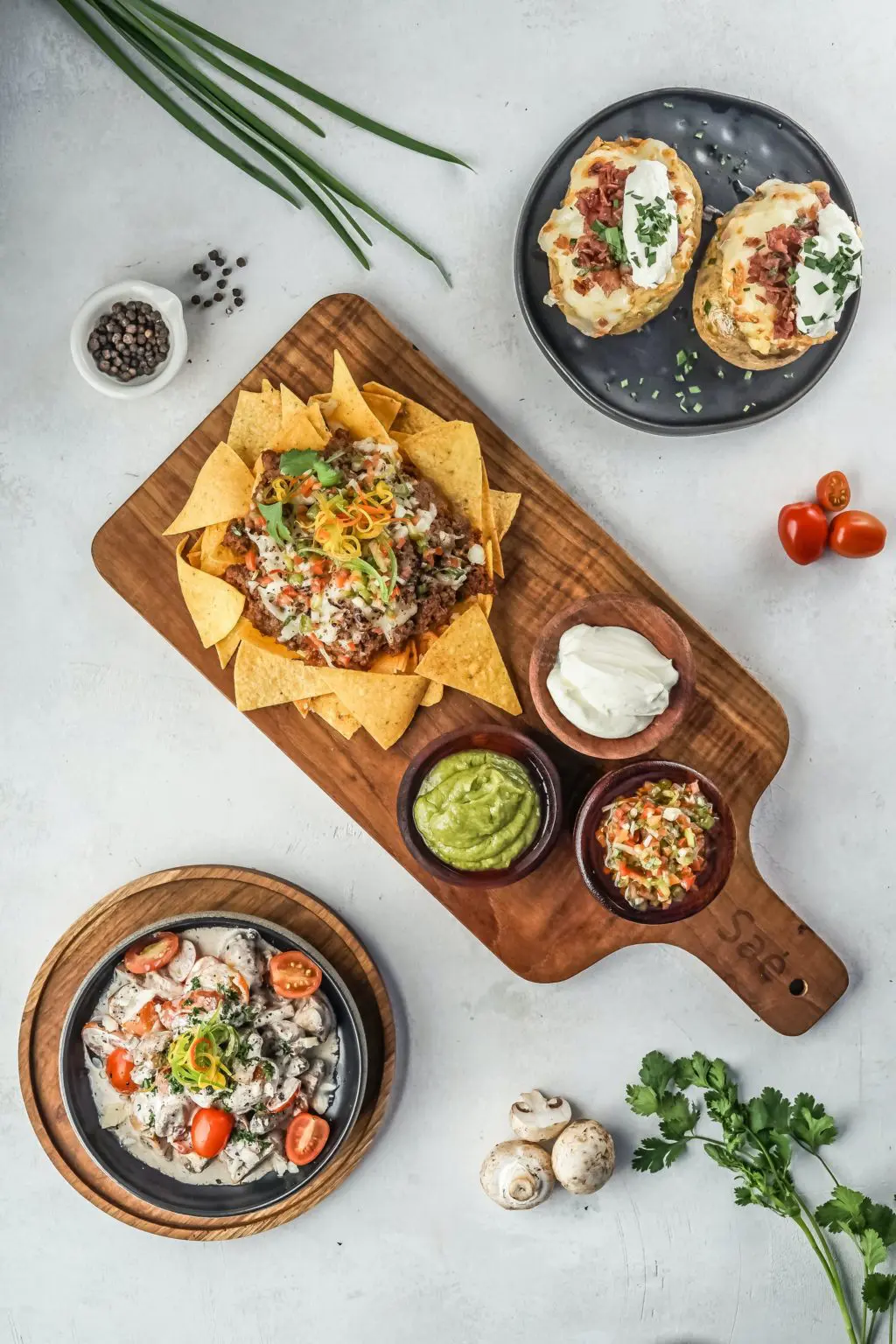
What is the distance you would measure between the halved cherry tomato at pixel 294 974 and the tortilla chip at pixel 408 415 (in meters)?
1.77

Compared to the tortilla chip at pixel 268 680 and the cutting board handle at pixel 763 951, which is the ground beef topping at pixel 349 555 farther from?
the cutting board handle at pixel 763 951

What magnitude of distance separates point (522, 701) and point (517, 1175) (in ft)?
5.39

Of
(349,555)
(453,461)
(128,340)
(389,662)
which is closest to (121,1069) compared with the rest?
(389,662)

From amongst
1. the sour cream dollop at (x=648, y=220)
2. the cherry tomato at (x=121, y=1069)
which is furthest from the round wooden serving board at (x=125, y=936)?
the sour cream dollop at (x=648, y=220)

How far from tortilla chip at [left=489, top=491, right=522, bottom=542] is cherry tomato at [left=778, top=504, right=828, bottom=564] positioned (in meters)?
0.92

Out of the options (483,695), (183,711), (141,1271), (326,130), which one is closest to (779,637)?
(483,695)

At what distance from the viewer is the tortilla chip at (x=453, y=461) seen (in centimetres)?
338

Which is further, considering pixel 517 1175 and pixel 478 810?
pixel 517 1175

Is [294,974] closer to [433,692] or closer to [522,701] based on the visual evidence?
[433,692]

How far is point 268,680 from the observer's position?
11.3 ft

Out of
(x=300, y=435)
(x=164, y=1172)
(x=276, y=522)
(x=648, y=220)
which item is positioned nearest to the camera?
(x=648, y=220)

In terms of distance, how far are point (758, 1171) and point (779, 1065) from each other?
382mm

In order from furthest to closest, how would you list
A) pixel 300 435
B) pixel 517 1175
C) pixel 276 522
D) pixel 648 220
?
1. pixel 517 1175
2. pixel 300 435
3. pixel 276 522
4. pixel 648 220

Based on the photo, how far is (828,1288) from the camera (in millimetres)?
3883
